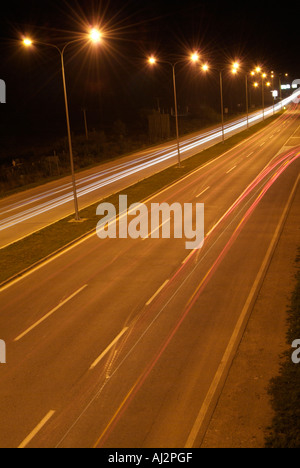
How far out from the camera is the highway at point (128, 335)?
9156mm

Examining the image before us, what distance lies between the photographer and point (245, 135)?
58.8 m

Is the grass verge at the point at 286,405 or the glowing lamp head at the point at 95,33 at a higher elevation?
the glowing lamp head at the point at 95,33

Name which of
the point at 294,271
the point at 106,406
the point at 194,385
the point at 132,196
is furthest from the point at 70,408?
the point at 132,196

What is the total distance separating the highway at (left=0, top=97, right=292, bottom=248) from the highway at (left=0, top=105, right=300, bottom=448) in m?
7.27

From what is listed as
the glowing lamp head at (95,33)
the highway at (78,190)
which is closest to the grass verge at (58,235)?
the highway at (78,190)

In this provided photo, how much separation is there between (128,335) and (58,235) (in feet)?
39.1

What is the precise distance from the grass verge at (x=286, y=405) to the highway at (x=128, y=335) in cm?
125

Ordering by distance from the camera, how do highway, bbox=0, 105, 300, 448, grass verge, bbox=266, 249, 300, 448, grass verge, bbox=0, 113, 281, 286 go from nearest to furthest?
grass verge, bbox=266, 249, 300, 448 < highway, bbox=0, 105, 300, 448 < grass verge, bbox=0, 113, 281, 286

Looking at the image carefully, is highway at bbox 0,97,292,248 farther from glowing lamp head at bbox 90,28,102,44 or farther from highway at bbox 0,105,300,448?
glowing lamp head at bbox 90,28,102,44

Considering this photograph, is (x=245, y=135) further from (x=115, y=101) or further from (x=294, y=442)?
(x=115, y=101)

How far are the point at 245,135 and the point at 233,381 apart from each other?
5227 centimetres

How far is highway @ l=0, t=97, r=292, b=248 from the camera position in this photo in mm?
27406

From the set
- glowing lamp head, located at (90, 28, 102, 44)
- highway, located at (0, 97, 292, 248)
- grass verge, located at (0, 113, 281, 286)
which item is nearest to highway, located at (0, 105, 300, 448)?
grass verge, located at (0, 113, 281, 286)

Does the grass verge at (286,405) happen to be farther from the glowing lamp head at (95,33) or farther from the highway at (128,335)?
the glowing lamp head at (95,33)
